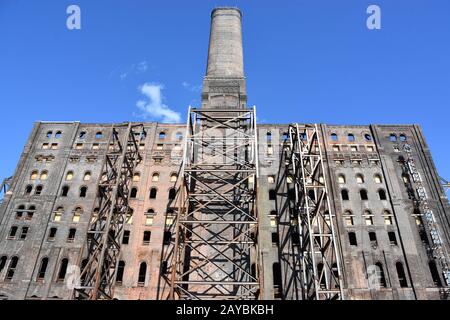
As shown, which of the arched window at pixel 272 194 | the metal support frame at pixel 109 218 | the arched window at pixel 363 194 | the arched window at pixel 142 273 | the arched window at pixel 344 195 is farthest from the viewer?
the arched window at pixel 363 194

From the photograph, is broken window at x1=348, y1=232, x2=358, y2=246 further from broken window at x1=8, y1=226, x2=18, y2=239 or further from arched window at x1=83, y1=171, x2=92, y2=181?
broken window at x1=8, y1=226, x2=18, y2=239

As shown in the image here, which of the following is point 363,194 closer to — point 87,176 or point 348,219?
point 348,219

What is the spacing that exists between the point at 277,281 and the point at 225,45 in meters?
27.7

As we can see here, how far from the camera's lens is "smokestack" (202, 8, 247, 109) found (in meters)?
38.0

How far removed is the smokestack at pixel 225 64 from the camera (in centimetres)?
3800

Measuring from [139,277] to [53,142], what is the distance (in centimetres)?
1680

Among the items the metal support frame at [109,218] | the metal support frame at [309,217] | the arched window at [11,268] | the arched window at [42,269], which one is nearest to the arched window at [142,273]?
the metal support frame at [109,218]

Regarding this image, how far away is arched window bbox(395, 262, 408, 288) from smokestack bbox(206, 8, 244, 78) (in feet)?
77.1

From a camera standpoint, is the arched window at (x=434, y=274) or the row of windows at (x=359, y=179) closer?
the arched window at (x=434, y=274)

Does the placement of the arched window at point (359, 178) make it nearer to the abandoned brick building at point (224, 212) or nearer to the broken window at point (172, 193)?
the abandoned brick building at point (224, 212)

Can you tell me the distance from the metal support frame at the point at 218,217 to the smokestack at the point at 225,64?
15.2 feet

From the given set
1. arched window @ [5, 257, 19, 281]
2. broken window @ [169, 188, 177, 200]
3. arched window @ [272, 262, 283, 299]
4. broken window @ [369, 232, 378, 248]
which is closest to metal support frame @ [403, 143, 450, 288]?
broken window @ [369, 232, 378, 248]

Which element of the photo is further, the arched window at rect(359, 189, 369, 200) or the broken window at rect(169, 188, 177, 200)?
the arched window at rect(359, 189, 369, 200)

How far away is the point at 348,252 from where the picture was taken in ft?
101
